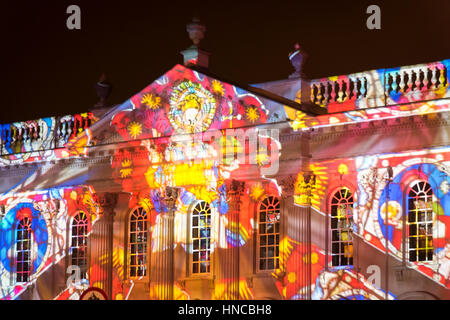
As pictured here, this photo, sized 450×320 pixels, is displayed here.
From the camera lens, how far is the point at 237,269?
30406 millimetres

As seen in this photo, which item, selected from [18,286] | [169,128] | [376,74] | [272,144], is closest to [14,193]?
[18,286]

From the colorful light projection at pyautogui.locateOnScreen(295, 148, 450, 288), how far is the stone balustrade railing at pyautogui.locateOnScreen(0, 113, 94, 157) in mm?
8592

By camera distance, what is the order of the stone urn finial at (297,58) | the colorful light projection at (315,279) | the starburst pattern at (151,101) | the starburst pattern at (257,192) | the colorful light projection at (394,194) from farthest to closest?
the starburst pattern at (151,101)
the starburst pattern at (257,192)
the stone urn finial at (297,58)
the colorful light projection at (315,279)
the colorful light projection at (394,194)

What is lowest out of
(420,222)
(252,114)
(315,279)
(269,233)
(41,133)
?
(315,279)

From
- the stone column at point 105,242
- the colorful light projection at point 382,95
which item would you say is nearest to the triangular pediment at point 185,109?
the colorful light projection at point 382,95

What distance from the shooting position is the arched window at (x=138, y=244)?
1291 inches

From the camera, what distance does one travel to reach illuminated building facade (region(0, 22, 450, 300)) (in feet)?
91.8

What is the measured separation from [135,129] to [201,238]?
145 inches

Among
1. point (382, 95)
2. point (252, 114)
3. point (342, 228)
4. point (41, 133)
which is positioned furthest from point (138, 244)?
point (382, 95)

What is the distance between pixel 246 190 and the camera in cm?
3073

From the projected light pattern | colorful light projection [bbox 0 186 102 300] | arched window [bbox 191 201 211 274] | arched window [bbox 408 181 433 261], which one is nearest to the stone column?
the projected light pattern

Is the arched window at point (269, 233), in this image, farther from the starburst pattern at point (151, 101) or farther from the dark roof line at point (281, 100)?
the starburst pattern at point (151, 101)

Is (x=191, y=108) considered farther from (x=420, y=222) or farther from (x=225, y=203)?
(x=420, y=222)

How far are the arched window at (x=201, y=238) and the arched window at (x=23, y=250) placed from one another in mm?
6510
